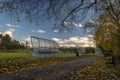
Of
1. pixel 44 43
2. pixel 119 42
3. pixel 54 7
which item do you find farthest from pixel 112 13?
pixel 54 7

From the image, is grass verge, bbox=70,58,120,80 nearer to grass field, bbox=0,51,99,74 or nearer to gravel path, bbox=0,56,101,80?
gravel path, bbox=0,56,101,80

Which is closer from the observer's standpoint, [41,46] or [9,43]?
[41,46]

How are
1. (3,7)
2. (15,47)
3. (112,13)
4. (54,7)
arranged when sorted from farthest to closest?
(15,47) → (112,13) → (54,7) → (3,7)

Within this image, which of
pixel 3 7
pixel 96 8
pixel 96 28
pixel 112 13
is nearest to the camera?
pixel 3 7

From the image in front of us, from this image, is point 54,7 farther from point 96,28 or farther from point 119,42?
point 96,28

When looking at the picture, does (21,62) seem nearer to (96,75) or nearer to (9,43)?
(96,75)

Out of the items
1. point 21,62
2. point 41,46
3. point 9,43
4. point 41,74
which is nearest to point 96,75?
point 41,74

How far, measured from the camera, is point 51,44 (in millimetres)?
57875

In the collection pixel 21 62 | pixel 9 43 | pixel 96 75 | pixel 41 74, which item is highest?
pixel 9 43

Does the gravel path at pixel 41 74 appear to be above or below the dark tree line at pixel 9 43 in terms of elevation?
below

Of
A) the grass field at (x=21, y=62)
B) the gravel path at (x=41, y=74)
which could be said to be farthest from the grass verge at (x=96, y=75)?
the grass field at (x=21, y=62)

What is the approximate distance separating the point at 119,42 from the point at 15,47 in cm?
12998

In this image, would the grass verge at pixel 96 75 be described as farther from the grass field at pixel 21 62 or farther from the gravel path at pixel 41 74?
the grass field at pixel 21 62

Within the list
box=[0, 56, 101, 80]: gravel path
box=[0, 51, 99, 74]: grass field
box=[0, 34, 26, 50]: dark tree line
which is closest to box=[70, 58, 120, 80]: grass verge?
box=[0, 56, 101, 80]: gravel path
